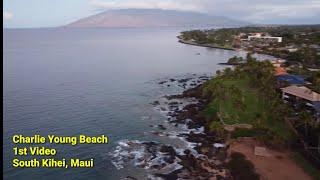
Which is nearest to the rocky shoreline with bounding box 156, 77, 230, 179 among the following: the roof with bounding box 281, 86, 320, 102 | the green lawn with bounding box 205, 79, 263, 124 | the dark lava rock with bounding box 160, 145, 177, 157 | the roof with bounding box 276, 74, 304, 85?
the dark lava rock with bounding box 160, 145, 177, 157

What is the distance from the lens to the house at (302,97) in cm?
3868

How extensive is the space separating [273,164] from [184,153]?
6944 mm

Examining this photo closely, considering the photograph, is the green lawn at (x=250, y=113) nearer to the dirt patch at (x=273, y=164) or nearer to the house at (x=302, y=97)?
the dirt patch at (x=273, y=164)

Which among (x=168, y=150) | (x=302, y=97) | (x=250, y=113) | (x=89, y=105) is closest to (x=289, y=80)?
(x=302, y=97)

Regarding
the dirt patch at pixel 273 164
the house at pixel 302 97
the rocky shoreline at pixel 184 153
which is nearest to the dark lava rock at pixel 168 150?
the rocky shoreline at pixel 184 153

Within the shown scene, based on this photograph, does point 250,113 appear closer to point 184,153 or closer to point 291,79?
point 184,153

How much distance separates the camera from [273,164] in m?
28.5

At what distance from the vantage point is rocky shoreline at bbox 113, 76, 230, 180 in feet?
91.9

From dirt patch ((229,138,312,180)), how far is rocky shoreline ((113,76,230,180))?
166cm

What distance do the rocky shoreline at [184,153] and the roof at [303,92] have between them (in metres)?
10.6

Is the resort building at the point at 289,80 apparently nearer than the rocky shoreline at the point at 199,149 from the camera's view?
No

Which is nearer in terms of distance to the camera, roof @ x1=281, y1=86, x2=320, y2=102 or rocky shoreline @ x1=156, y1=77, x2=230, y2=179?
rocky shoreline @ x1=156, y1=77, x2=230, y2=179

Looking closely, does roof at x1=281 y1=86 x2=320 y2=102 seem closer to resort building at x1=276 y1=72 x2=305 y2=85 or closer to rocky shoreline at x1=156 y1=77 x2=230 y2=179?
resort building at x1=276 y1=72 x2=305 y2=85

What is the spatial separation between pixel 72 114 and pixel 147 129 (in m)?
8.82
